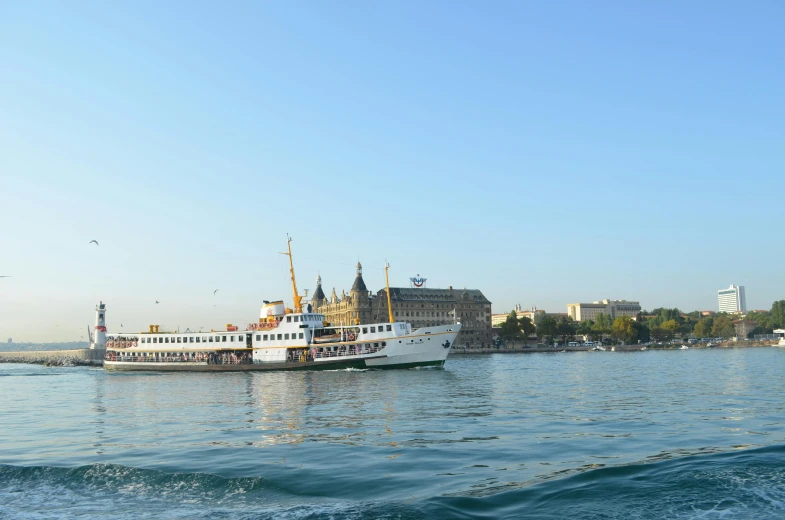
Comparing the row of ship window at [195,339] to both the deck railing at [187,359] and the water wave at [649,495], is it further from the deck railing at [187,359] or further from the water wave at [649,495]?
the water wave at [649,495]

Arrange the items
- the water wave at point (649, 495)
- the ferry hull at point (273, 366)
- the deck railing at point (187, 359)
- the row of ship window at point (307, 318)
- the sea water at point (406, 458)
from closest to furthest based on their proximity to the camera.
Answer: the water wave at point (649, 495), the sea water at point (406, 458), the ferry hull at point (273, 366), the row of ship window at point (307, 318), the deck railing at point (187, 359)

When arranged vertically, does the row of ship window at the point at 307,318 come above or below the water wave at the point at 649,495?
above

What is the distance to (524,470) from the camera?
17375 millimetres

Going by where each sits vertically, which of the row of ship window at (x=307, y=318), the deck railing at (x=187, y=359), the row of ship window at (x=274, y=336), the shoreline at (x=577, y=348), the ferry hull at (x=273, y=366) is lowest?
the shoreline at (x=577, y=348)

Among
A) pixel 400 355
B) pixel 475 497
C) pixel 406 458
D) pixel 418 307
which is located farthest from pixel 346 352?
pixel 418 307

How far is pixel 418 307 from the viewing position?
18962 cm

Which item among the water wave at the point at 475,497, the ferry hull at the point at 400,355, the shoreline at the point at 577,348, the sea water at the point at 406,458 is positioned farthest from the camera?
the shoreline at the point at 577,348

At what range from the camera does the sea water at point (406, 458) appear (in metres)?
14.3

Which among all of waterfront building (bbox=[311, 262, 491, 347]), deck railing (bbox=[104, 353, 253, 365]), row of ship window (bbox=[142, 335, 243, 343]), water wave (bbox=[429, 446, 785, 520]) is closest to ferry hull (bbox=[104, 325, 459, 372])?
deck railing (bbox=[104, 353, 253, 365])

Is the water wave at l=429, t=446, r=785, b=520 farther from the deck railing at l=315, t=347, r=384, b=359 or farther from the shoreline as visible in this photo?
the shoreline

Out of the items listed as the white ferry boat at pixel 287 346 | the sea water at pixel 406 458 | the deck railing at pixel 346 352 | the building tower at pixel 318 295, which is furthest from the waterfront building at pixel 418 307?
the sea water at pixel 406 458

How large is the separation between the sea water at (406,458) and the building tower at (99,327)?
7527 cm

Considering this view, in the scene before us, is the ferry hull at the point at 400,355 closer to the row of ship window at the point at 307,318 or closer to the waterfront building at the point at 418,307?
the row of ship window at the point at 307,318

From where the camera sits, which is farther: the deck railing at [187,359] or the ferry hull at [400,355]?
the deck railing at [187,359]
